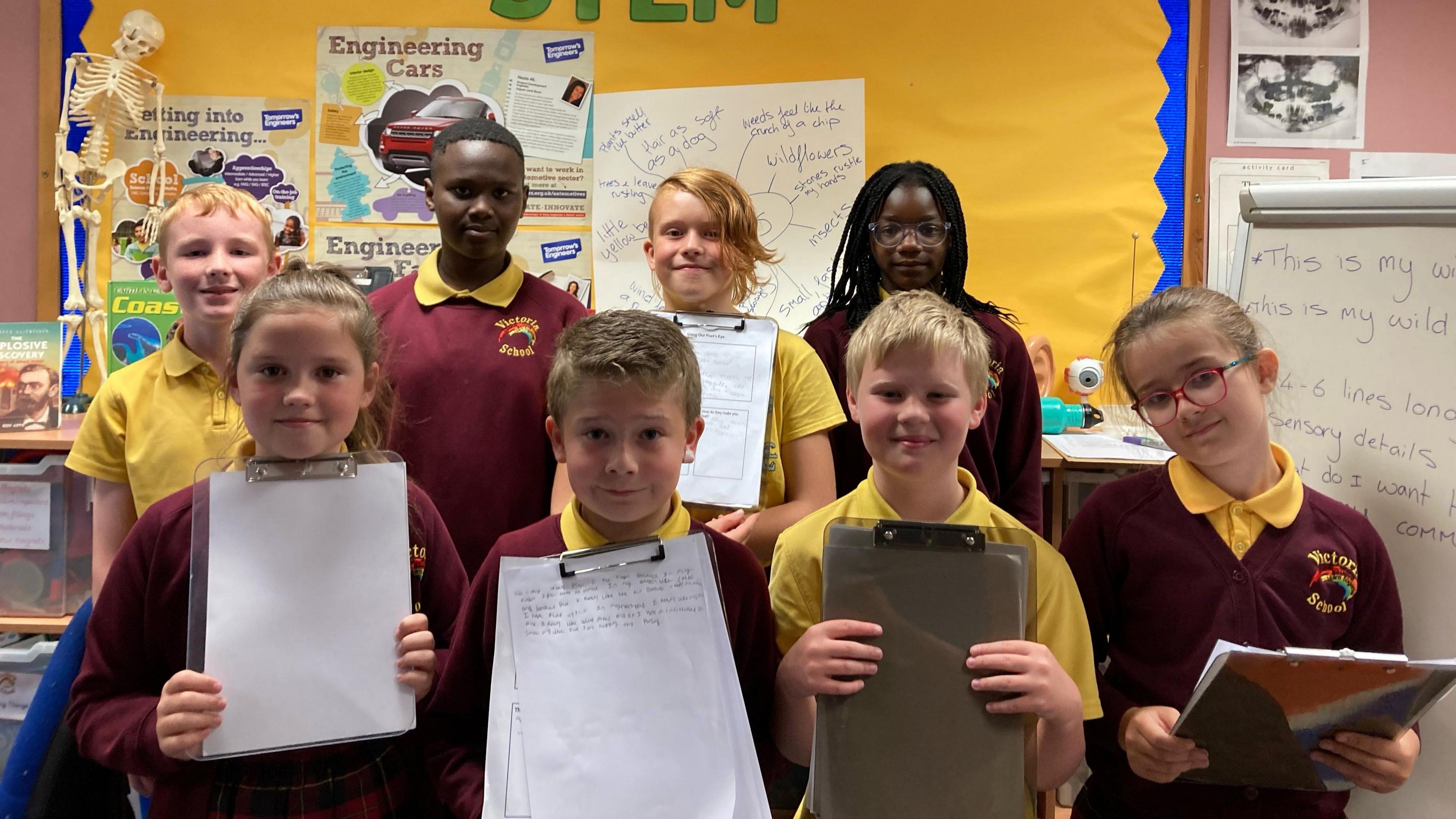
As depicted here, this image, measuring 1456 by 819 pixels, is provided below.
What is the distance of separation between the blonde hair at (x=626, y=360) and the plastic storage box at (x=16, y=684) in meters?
2.25

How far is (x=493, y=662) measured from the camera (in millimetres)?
1176

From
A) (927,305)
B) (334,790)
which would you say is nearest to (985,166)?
(927,305)

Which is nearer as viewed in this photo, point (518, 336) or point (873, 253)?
point (518, 336)

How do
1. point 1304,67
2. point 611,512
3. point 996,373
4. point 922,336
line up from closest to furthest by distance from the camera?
point 611,512
point 922,336
point 996,373
point 1304,67

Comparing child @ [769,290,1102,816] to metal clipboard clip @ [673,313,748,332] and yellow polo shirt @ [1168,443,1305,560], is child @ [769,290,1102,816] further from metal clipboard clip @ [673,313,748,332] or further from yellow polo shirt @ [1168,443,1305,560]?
metal clipboard clip @ [673,313,748,332]

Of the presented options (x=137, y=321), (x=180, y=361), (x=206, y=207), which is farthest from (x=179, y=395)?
(x=137, y=321)

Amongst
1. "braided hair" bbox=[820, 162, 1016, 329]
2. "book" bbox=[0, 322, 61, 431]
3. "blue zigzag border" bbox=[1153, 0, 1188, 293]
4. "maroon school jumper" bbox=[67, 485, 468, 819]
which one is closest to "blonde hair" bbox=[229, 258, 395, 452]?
"maroon school jumper" bbox=[67, 485, 468, 819]

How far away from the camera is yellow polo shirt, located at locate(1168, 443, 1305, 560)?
1436 mm

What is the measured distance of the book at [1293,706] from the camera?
3.78 ft

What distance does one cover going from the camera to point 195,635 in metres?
1.15

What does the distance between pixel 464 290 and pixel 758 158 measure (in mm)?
1562

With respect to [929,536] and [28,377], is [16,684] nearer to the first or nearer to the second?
[28,377]

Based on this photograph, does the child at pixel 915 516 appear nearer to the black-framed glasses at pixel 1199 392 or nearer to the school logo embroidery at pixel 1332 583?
the black-framed glasses at pixel 1199 392

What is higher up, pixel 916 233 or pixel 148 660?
pixel 916 233
